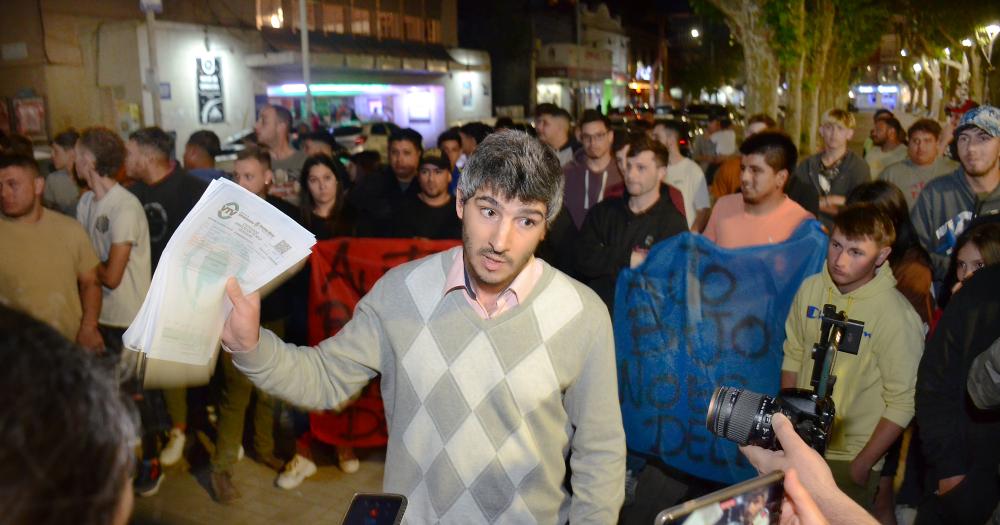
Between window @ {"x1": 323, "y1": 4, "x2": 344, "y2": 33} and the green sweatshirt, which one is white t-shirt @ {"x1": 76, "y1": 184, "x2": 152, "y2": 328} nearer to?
the green sweatshirt

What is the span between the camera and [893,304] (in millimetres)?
3447

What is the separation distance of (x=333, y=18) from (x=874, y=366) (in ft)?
92.0

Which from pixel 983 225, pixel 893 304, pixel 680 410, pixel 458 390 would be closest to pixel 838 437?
pixel 893 304

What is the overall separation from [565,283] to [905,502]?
2643 mm

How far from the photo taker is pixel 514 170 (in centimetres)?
235

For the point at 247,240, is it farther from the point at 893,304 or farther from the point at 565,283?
the point at 893,304

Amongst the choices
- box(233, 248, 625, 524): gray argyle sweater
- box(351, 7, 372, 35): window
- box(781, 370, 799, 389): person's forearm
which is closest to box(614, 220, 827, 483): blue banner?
box(781, 370, 799, 389): person's forearm

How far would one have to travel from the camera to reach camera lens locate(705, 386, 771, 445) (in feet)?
6.86

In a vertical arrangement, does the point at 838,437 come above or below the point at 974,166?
below

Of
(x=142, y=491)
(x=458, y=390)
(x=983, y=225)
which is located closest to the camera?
(x=458, y=390)

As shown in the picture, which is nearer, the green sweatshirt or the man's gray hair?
the man's gray hair

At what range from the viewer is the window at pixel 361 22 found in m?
29.8

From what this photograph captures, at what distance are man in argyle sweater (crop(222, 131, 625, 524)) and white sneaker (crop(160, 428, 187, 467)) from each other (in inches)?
137

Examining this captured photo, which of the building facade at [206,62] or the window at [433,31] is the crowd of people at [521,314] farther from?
the window at [433,31]
